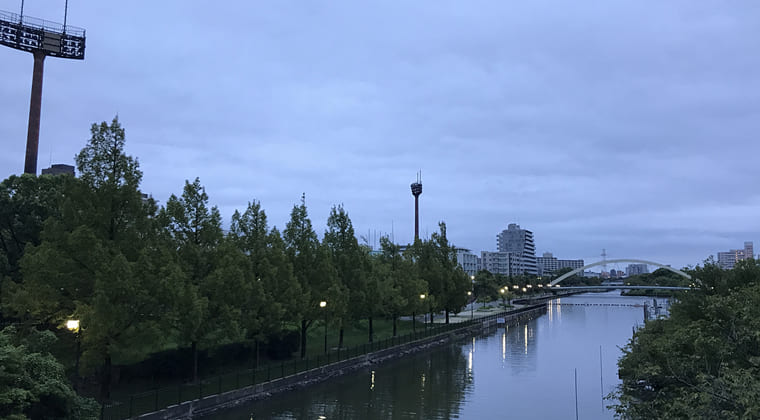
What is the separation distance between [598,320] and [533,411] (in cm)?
8551

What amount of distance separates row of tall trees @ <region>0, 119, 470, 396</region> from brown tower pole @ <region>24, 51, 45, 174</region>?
25066mm

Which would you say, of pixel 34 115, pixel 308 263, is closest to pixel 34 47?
pixel 34 115

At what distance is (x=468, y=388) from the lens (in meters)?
42.4

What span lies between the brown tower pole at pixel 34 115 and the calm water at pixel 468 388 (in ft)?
156

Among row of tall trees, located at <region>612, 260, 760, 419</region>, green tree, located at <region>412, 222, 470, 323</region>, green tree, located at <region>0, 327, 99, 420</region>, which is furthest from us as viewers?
green tree, located at <region>412, 222, 470, 323</region>

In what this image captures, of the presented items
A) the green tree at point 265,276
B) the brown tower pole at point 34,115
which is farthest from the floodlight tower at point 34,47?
the green tree at point 265,276

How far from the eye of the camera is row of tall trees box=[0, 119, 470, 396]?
27391 mm

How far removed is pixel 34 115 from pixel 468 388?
59.7 m

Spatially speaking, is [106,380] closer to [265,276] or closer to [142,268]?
[142,268]

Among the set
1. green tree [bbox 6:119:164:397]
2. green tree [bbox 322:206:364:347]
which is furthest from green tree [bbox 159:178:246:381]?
green tree [bbox 322:206:364:347]

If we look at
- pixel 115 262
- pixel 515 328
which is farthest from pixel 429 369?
pixel 515 328

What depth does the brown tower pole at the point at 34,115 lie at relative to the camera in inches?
2542

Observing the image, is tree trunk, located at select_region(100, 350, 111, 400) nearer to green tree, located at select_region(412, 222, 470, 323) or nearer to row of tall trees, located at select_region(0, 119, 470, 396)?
row of tall trees, located at select_region(0, 119, 470, 396)

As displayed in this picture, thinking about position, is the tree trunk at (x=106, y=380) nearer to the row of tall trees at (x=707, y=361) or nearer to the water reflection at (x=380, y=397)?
the water reflection at (x=380, y=397)
